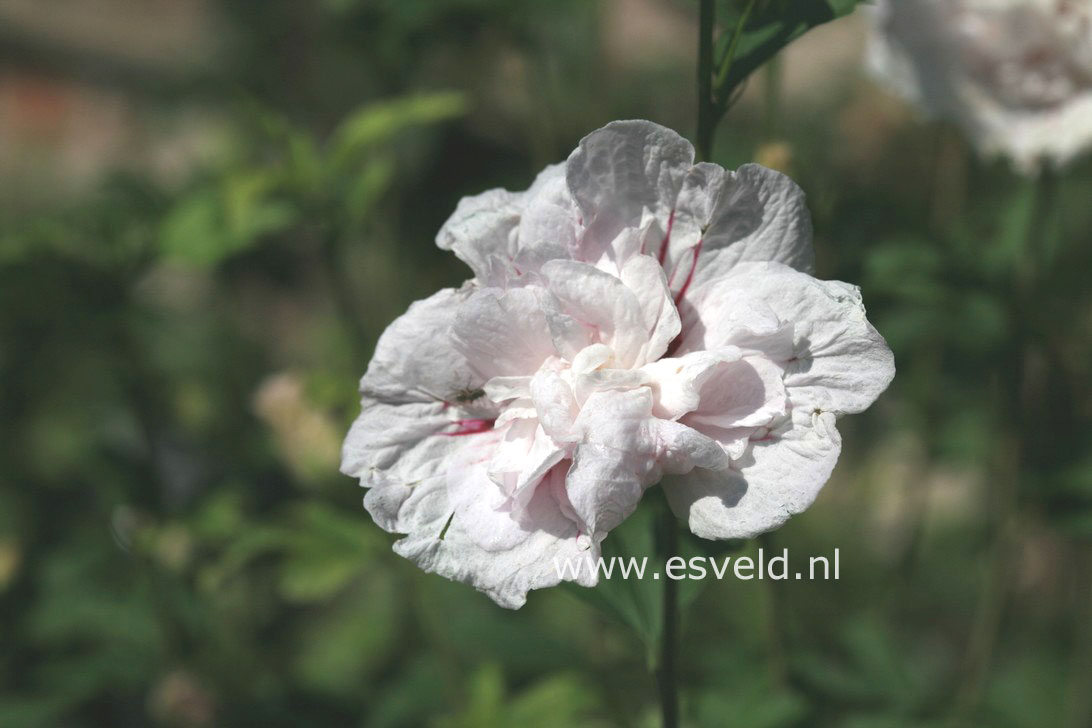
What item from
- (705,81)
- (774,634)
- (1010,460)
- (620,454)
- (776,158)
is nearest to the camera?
(620,454)

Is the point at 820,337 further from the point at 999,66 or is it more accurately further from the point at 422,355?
the point at 999,66

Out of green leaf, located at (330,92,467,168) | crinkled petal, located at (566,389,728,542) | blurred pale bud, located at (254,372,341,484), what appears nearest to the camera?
crinkled petal, located at (566,389,728,542)

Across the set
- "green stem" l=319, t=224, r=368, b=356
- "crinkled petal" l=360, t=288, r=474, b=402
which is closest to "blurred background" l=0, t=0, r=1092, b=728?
"green stem" l=319, t=224, r=368, b=356

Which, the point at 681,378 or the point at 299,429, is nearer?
the point at 681,378

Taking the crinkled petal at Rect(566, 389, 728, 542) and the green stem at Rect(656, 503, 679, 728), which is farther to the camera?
the green stem at Rect(656, 503, 679, 728)

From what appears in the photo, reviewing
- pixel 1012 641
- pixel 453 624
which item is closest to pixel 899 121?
pixel 1012 641

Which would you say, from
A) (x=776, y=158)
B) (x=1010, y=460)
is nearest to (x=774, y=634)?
(x=1010, y=460)

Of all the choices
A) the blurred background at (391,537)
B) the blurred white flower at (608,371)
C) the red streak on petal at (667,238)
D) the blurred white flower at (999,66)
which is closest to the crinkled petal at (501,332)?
the blurred white flower at (608,371)

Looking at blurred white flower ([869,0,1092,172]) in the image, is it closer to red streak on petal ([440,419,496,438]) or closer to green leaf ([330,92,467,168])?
green leaf ([330,92,467,168])
